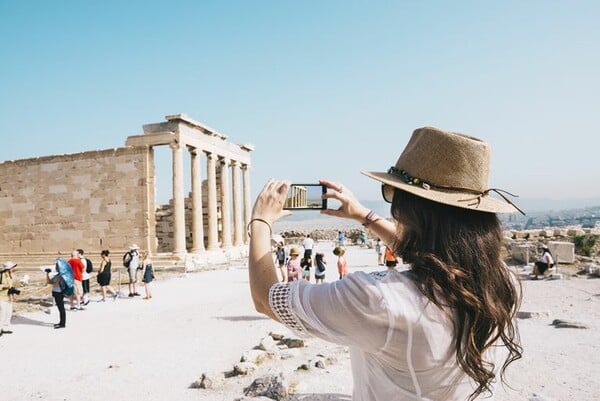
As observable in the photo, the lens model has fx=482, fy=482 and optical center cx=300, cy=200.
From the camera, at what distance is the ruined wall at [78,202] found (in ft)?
78.3

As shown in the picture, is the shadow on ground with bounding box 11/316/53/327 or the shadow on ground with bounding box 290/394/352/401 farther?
the shadow on ground with bounding box 11/316/53/327

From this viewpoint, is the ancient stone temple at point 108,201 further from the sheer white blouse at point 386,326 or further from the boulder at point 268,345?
the sheer white blouse at point 386,326

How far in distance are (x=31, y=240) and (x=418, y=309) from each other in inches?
1126

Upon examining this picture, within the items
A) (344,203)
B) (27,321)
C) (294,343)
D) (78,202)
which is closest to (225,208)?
(78,202)

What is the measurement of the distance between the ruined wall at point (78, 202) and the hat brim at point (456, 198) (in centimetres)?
2300

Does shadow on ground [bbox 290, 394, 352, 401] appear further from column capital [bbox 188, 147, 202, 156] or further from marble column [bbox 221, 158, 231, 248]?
marble column [bbox 221, 158, 231, 248]

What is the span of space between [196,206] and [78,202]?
19.8ft

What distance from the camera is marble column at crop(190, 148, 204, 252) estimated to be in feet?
83.2

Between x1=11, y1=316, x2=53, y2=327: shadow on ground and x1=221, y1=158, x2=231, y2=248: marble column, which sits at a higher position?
x1=221, y1=158, x2=231, y2=248: marble column

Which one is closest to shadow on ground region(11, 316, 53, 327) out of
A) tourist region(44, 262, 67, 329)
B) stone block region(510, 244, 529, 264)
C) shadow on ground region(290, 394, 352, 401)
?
tourist region(44, 262, 67, 329)

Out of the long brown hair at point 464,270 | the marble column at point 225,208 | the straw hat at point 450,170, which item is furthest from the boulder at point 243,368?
the marble column at point 225,208

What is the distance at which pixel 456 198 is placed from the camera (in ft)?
5.70

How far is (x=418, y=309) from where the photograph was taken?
1.52 m

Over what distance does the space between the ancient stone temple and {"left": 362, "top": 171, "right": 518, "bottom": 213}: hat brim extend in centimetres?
2108
